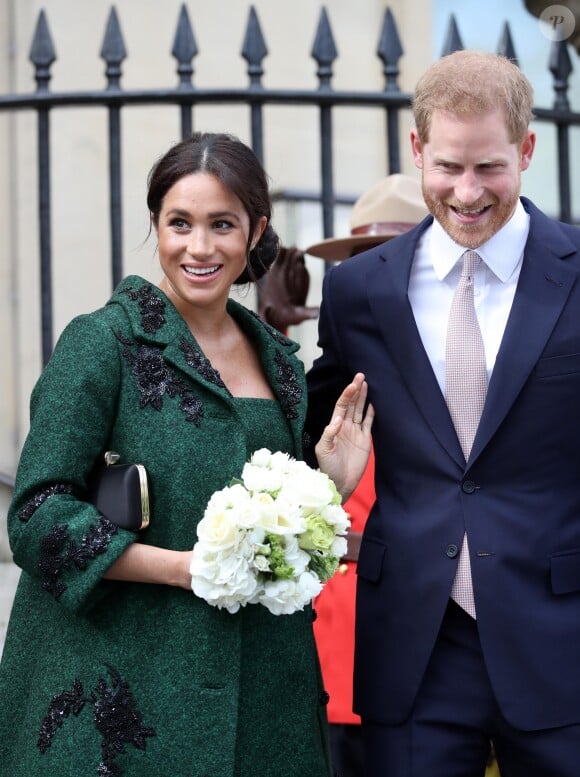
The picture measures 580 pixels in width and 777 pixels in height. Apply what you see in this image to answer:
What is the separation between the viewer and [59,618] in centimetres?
266

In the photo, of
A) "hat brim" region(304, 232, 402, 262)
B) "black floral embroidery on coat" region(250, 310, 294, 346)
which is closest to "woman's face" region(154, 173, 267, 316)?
"black floral embroidery on coat" region(250, 310, 294, 346)

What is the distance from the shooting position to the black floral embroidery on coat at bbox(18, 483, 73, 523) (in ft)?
8.45

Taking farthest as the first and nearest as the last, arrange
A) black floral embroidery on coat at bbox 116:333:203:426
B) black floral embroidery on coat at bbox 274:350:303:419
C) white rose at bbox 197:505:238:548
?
1. black floral embroidery on coat at bbox 274:350:303:419
2. black floral embroidery on coat at bbox 116:333:203:426
3. white rose at bbox 197:505:238:548

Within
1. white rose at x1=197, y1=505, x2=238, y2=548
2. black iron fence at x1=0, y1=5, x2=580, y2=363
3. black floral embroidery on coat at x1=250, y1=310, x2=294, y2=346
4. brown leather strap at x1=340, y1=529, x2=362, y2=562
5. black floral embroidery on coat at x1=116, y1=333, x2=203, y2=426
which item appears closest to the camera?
white rose at x1=197, y1=505, x2=238, y2=548

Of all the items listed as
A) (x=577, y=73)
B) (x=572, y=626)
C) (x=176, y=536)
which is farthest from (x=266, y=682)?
(x=577, y=73)

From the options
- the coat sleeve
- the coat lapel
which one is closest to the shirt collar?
the coat lapel

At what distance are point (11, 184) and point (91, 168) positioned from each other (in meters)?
0.39

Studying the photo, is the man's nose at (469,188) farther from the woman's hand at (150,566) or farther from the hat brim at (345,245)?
the hat brim at (345,245)

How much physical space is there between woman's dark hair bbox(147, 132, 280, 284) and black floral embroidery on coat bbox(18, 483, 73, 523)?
0.66 metres

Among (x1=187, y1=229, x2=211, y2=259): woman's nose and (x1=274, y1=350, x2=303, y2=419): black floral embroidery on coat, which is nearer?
(x1=187, y1=229, x2=211, y2=259): woman's nose

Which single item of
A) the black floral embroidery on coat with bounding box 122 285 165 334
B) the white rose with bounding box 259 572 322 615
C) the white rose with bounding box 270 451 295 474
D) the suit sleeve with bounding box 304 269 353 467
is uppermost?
the black floral embroidery on coat with bounding box 122 285 165 334

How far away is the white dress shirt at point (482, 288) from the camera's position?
9.46ft

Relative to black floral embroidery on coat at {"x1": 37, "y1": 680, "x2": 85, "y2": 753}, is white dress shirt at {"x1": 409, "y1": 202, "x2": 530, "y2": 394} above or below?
above

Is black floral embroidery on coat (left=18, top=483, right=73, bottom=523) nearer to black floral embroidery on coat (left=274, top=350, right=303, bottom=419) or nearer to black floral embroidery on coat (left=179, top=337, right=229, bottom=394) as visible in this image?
black floral embroidery on coat (left=179, top=337, right=229, bottom=394)
